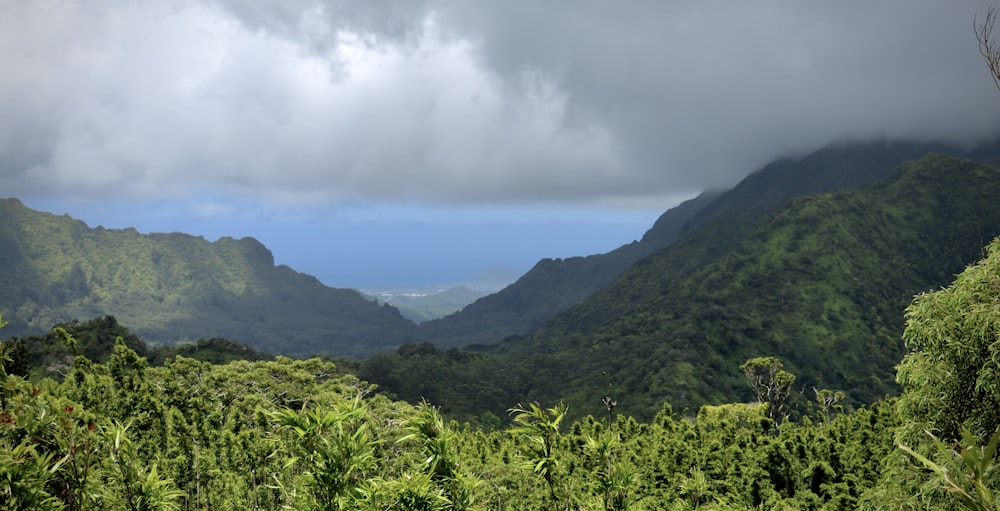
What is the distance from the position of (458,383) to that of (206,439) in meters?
112

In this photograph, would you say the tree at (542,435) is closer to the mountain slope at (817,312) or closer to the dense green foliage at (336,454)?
the dense green foliage at (336,454)

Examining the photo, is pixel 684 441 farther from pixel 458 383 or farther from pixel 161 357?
pixel 458 383

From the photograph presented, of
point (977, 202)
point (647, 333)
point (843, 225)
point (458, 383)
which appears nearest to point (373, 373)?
point (458, 383)

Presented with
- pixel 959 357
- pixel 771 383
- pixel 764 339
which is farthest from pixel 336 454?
pixel 764 339

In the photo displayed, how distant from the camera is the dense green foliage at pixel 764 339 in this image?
129m

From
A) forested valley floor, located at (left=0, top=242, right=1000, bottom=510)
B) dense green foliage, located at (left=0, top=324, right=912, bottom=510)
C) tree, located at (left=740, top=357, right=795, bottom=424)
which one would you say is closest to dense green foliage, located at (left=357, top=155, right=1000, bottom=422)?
tree, located at (left=740, top=357, right=795, bottom=424)

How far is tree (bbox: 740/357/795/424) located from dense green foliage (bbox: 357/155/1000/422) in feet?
153

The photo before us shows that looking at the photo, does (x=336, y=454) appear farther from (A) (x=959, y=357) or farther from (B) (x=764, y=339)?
(B) (x=764, y=339)

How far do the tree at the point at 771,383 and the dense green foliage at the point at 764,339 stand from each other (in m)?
46.6

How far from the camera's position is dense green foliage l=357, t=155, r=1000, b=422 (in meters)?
129

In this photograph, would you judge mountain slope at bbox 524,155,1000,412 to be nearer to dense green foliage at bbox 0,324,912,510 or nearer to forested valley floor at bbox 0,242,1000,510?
forested valley floor at bbox 0,242,1000,510

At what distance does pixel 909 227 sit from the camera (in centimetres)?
19888

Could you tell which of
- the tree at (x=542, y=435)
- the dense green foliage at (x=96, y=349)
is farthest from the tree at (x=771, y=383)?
the dense green foliage at (x=96, y=349)

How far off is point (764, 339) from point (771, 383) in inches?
4009
